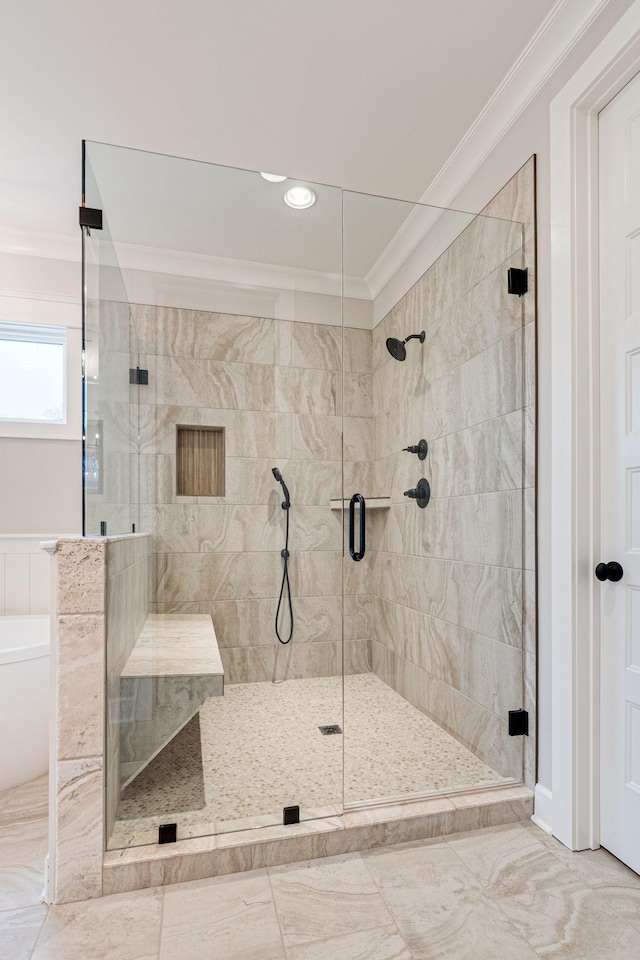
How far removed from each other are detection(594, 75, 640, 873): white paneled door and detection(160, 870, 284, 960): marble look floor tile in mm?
1024

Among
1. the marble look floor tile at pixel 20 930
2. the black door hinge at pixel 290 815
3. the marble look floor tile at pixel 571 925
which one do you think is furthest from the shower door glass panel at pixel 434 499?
the marble look floor tile at pixel 20 930

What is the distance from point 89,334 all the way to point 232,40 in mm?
1087

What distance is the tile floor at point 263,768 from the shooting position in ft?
5.38

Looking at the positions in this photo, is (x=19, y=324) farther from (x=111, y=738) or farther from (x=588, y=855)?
(x=588, y=855)

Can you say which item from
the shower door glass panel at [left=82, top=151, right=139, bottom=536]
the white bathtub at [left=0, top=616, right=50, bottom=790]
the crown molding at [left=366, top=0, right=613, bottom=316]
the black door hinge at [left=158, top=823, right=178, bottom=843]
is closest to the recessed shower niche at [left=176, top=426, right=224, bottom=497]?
the shower door glass panel at [left=82, top=151, right=139, bottom=536]

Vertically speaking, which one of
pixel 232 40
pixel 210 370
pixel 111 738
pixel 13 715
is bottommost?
pixel 13 715

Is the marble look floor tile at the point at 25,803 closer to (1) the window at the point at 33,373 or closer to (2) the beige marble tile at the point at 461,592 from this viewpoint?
(2) the beige marble tile at the point at 461,592

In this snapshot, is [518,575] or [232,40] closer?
[232,40]

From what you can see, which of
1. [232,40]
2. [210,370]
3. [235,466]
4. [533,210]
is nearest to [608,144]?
[533,210]

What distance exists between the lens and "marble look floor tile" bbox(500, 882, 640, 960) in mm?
1282

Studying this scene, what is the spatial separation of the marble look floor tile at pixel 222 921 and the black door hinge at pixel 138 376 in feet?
4.68

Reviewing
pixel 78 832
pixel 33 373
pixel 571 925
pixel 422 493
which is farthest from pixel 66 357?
pixel 571 925

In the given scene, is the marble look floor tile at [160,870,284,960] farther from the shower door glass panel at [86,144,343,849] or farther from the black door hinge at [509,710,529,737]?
the black door hinge at [509,710,529,737]

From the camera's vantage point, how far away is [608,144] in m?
1.66
